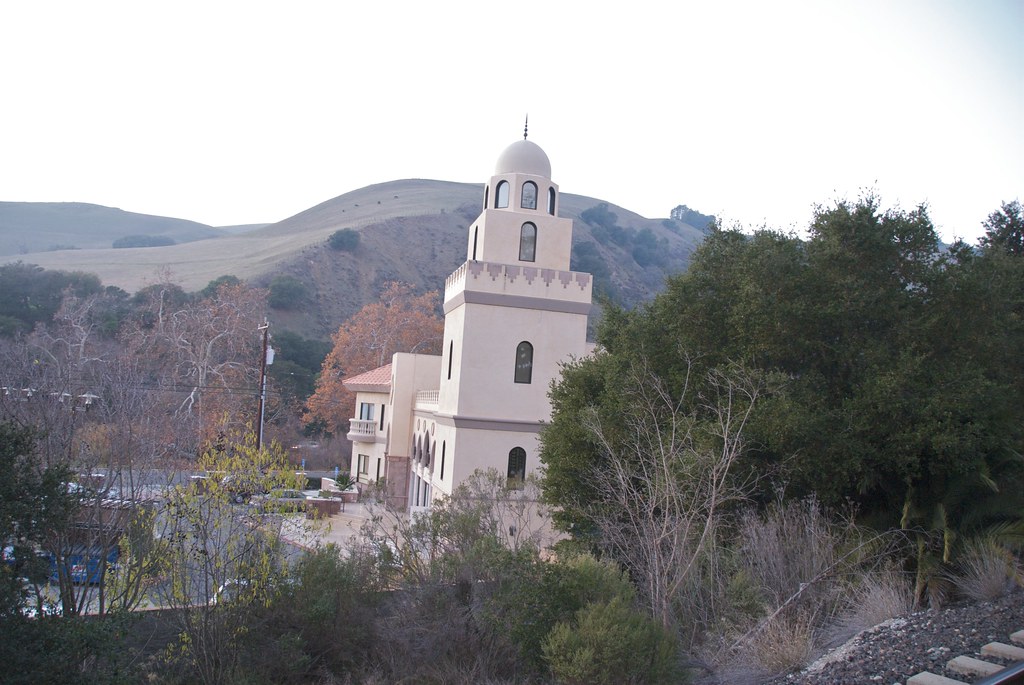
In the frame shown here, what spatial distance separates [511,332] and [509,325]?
19cm

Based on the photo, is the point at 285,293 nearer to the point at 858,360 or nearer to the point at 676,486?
the point at 858,360

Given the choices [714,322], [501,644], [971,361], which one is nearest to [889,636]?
[501,644]

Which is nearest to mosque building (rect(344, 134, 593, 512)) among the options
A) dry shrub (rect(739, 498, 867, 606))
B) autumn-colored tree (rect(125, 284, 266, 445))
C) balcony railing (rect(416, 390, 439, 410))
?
balcony railing (rect(416, 390, 439, 410))

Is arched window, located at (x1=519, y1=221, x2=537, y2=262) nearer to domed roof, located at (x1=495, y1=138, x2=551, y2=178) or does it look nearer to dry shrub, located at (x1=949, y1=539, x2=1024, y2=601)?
domed roof, located at (x1=495, y1=138, x2=551, y2=178)

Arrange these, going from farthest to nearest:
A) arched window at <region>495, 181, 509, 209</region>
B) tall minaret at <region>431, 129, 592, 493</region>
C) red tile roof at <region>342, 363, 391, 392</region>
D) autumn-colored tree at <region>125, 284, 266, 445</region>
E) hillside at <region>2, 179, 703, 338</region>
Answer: hillside at <region>2, 179, 703, 338</region>, autumn-colored tree at <region>125, 284, 266, 445</region>, red tile roof at <region>342, 363, 391, 392</region>, arched window at <region>495, 181, 509, 209</region>, tall minaret at <region>431, 129, 592, 493</region>

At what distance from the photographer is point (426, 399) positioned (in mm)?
28953

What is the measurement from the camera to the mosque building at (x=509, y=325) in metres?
21.3

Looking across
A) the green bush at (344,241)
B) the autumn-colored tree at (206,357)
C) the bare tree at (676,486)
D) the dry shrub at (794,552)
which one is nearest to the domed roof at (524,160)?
the bare tree at (676,486)

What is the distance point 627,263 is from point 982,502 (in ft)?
322

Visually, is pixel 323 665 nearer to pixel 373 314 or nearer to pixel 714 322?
pixel 714 322

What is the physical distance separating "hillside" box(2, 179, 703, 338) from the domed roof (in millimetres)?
28972

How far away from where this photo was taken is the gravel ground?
7578 mm

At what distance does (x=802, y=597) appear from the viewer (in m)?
10.8

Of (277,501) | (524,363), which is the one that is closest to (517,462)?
(524,363)
